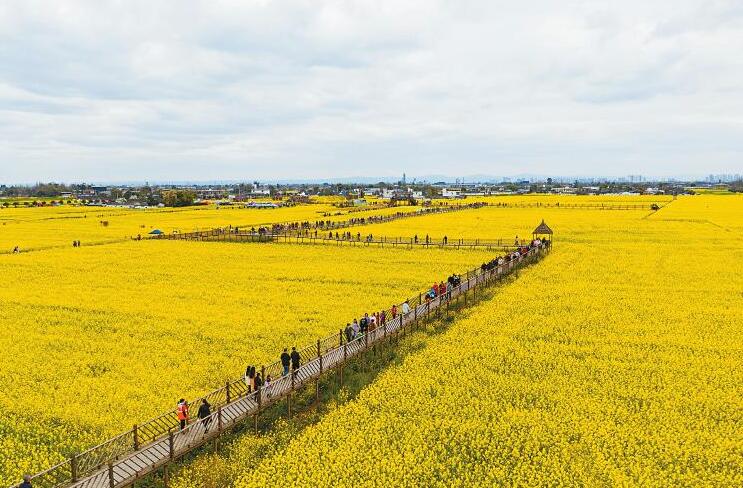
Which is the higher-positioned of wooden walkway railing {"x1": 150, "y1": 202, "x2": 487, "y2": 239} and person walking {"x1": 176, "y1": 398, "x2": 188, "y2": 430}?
wooden walkway railing {"x1": 150, "y1": 202, "x2": 487, "y2": 239}

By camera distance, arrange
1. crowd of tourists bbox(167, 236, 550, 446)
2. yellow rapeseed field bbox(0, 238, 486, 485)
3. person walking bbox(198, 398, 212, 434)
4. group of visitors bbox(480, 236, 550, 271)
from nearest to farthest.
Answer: person walking bbox(198, 398, 212, 434) < crowd of tourists bbox(167, 236, 550, 446) < yellow rapeseed field bbox(0, 238, 486, 485) < group of visitors bbox(480, 236, 550, 271)

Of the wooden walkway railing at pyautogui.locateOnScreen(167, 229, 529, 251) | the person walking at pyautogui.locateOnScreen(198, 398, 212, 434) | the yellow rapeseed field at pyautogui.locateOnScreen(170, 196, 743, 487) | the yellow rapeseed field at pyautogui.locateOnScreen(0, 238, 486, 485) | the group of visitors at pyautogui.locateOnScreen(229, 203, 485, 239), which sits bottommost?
the yellow rapeseed field at pyautogui.locateOnScreen(170, 196, 743, 487)

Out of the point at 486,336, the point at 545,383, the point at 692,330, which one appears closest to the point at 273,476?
the point at 545,383

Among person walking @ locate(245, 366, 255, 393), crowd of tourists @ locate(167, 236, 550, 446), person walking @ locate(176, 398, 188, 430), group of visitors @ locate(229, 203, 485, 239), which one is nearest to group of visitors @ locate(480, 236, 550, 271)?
crowd of tourists @ locate(167, 236, 550, 446)

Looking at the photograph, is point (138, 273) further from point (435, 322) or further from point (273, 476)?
point (273, 476)

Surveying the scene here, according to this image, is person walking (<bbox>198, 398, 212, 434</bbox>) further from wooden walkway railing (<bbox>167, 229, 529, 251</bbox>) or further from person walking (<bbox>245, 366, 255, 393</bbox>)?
wooden walkway railing (<bbox>167, 229, 529, 251</bbox>)

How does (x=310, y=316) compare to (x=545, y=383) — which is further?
(x=310, y=316)
